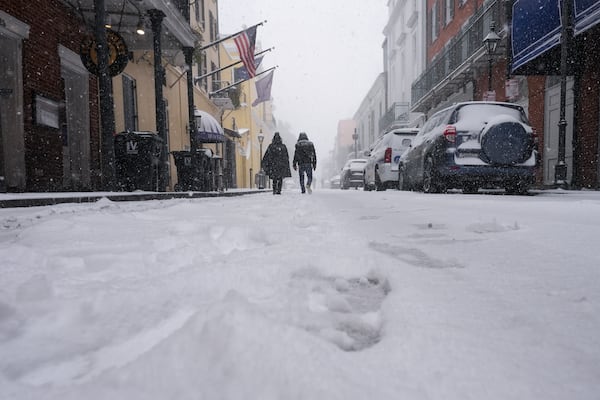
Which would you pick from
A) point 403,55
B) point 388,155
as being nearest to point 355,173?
point 388,155

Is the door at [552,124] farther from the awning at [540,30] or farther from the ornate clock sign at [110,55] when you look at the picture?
the ornate clock sign at [110,55]

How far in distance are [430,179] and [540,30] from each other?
5042 millimetres

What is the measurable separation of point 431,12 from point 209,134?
48.3ft

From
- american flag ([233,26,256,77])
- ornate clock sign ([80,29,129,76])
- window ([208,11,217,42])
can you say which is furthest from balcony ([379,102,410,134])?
ornate clock sign ([80,29,129,76])

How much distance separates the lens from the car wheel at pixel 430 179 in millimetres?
7479

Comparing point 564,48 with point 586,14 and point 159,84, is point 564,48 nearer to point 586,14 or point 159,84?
point 586,14

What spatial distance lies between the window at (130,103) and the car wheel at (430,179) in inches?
293

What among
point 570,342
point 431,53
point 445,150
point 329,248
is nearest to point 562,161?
point 445,150

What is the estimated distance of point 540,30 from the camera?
31.2ft

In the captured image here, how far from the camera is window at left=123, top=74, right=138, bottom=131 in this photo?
1059 centimetres

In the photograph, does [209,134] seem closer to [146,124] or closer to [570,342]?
[146,124]

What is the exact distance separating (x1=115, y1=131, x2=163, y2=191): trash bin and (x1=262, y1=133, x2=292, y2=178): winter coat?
346 cm

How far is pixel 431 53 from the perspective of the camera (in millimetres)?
22000

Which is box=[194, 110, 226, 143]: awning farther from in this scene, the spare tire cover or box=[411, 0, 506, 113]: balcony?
the spare tire cover
